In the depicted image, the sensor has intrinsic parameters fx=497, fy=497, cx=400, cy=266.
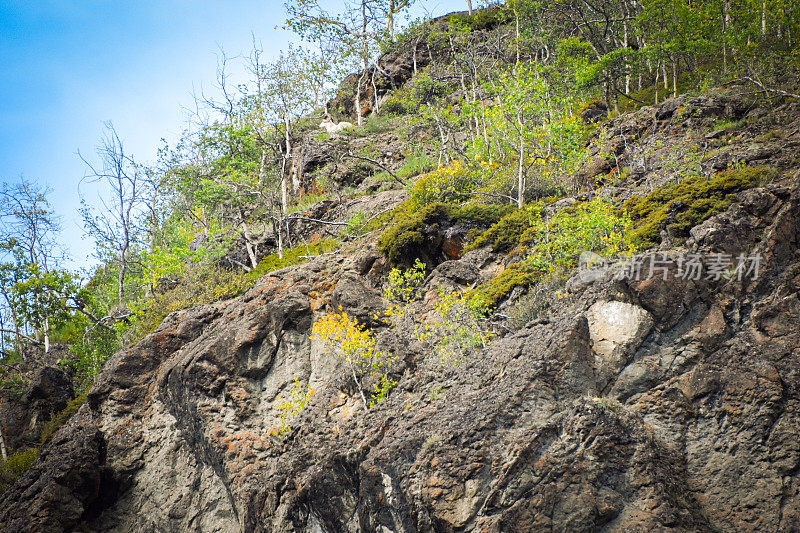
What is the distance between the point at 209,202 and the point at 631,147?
1777 cm

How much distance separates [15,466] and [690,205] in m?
22.8

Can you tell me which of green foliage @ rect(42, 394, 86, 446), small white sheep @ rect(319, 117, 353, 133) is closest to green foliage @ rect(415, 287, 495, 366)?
green foliage @ rect(42, 394, 86, 446)

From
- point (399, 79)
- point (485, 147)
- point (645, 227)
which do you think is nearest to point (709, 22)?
point (485, 147)

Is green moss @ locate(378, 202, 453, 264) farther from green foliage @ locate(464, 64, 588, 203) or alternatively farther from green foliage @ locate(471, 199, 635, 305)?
green foliage @ locate(471, 199, 635, 305)

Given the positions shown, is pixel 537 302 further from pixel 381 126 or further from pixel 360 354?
pixel 381 126

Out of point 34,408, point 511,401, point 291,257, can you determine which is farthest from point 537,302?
point 34,408

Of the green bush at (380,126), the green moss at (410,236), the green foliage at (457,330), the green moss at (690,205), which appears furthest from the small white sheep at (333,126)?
the green moss at (690,205)

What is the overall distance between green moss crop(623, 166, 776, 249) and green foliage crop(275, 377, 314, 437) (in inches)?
353

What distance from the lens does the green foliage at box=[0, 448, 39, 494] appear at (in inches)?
667

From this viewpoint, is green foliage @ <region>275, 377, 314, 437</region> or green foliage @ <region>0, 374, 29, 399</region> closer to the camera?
green foliage @ <region>275, 377, 314, 437</region>

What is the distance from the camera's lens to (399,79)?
39.8m

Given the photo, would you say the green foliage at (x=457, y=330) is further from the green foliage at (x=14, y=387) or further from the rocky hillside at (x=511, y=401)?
the green foliage at (x=14, y=387)

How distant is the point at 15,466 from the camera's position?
1762cm

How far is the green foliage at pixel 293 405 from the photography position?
12.6 metres
